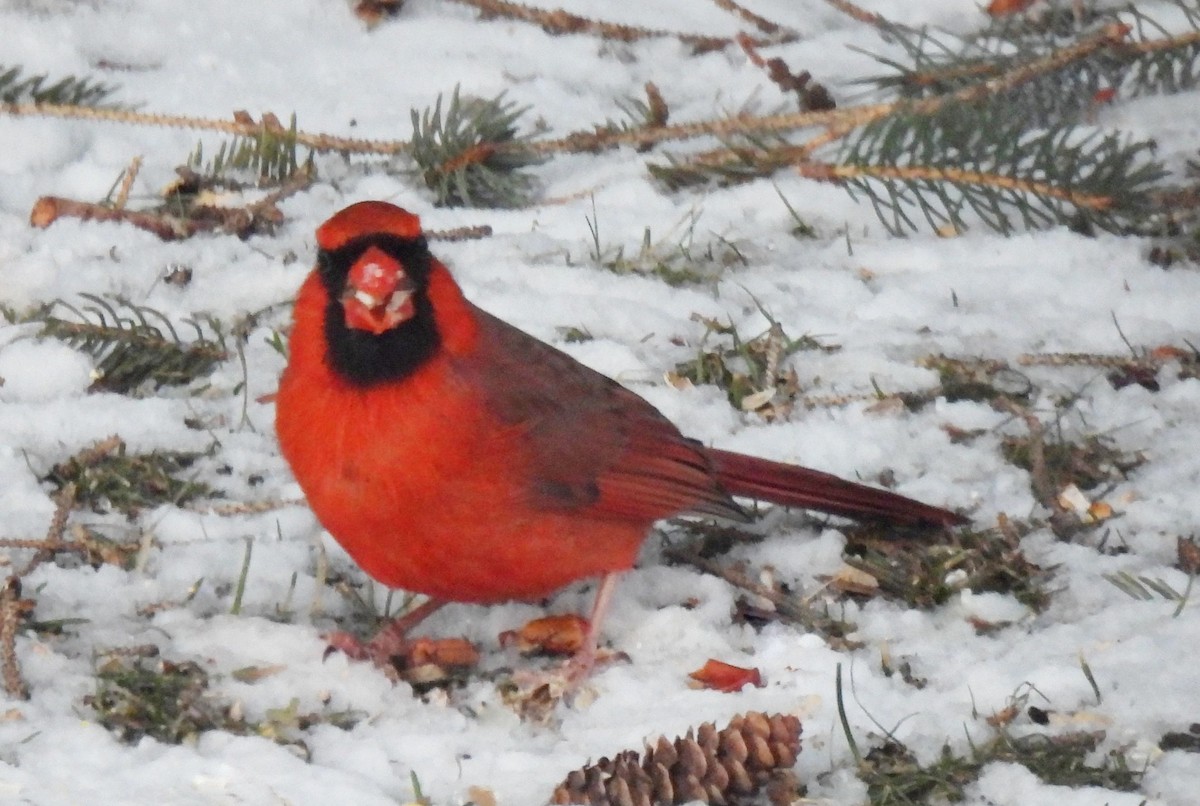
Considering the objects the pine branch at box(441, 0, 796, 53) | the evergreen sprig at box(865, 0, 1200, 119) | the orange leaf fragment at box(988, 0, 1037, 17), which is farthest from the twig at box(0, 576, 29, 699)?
the orange leaf fragment at box(988, 0, 1037, 17)

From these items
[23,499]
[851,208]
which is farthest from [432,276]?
[851,208]

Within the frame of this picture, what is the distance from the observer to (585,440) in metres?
3.03

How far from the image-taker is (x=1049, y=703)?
267 centimetres

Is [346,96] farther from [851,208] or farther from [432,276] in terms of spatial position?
[432,276]

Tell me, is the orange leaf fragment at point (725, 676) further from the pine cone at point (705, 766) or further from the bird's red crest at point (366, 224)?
the bird's red crest at point (366, 224)

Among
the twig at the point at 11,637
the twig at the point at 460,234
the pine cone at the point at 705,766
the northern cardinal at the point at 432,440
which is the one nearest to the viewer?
the pine cone at the point at 705,766

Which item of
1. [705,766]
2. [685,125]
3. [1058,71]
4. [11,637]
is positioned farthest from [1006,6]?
[11,637]

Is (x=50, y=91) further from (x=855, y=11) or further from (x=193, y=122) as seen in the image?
(x=855, y=11)

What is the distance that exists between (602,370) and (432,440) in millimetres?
1116

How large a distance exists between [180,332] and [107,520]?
75 centimetres

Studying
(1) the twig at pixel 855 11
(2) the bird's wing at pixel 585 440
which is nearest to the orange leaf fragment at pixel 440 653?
(2) the bird's wing at pixel 585 440

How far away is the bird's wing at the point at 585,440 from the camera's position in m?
2.87

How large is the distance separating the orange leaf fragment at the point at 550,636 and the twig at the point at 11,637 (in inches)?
32.0

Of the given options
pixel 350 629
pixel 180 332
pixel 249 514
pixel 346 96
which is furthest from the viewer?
pixel 346 96
